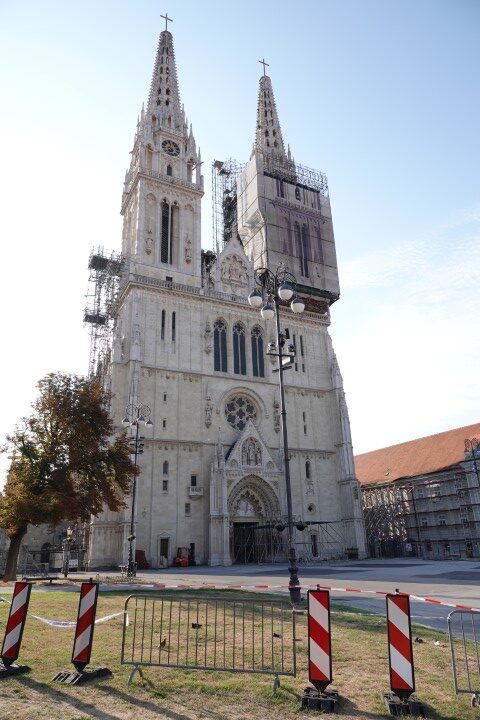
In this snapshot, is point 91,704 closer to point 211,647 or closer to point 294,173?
point 211,647

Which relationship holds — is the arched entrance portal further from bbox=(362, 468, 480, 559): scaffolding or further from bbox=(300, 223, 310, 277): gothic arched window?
bbox=(300, 223, 310, 277): gothic arched window

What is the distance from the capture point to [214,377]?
40125 mm

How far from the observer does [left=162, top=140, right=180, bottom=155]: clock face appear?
48125 mm

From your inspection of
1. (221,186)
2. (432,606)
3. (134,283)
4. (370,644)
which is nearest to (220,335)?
(134,283)

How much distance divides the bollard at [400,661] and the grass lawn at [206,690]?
0.15 meters

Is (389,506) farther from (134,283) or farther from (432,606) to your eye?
(432,606)

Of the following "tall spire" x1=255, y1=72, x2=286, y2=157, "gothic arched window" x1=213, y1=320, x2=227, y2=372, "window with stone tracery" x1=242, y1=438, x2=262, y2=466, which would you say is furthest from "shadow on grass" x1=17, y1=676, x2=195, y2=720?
"tall spire" x1=255, y1=72, x2=286, y2=157

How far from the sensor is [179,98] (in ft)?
172

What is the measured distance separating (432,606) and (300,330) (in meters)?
35.5

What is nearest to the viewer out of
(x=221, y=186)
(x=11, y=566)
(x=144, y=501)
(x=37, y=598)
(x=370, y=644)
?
(x=370, y=644)

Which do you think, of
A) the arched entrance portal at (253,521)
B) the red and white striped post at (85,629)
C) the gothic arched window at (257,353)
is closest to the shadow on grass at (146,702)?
the red and white striped post at (85,629)

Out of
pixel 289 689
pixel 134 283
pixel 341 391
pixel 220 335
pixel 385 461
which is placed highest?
pixel 134 283

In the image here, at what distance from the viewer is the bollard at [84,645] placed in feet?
20.4

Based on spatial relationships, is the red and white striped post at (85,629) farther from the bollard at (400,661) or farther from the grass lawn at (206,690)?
the bollard at (400,661)
